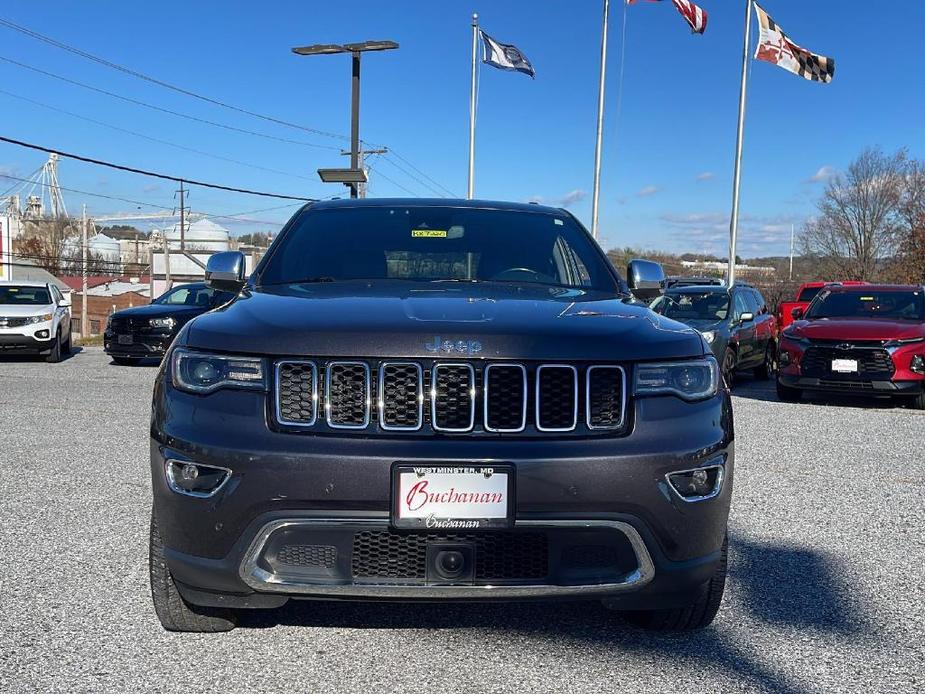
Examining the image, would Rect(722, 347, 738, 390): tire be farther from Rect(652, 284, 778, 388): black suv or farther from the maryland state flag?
the maryland state flag

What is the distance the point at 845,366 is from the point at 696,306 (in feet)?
10.8

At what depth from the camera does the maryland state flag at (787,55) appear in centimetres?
2458

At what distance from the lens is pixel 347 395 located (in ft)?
9.01

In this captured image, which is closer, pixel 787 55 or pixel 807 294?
pixel 807 294

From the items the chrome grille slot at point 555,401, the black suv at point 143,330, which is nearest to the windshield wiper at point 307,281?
the chrome grille slot at point 555,401

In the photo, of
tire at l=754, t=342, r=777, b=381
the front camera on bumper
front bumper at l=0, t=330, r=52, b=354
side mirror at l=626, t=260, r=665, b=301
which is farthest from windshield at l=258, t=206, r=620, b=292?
front bumper at l=0, t=330, r=52, b=354

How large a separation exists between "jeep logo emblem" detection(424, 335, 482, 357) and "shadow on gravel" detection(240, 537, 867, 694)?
1.01m

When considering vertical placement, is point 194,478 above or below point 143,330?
above

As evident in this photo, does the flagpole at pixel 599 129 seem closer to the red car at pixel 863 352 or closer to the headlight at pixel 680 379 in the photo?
the red car at pixel 863 352

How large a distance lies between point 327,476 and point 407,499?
0.25m

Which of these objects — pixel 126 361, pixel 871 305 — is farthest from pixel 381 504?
pixel 126 361

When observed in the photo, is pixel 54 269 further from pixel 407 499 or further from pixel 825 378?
pixel 407 499

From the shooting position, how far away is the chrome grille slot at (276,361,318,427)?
2.73 meters

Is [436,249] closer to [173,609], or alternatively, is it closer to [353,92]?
[173,609]
